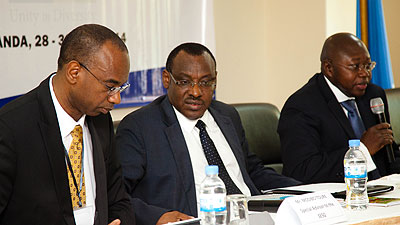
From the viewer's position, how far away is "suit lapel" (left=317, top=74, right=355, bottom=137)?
12.6 feet

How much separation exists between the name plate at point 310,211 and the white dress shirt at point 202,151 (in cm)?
89

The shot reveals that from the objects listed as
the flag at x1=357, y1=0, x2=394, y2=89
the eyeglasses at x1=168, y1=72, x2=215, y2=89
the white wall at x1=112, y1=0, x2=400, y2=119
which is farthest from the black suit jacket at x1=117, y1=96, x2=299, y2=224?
the flag at x1=357, y1=0, x2=394, y2=89

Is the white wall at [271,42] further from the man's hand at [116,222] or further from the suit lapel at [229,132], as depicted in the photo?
the man's hand at [116,222]

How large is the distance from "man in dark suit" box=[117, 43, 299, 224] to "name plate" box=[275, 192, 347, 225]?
2.42 feet

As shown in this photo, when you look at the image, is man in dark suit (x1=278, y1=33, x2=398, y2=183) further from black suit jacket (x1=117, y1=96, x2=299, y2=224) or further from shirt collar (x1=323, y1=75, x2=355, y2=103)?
black suit jacket (x1=117, y1=96, x2=299, y2=224)

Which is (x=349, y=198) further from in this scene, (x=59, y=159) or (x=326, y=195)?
(x=59, y=159)

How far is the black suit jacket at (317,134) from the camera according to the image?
12.0ft

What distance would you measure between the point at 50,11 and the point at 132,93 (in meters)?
0.82

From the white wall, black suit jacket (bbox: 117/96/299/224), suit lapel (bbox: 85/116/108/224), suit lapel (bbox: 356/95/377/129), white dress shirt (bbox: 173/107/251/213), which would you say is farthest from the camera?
the white wall

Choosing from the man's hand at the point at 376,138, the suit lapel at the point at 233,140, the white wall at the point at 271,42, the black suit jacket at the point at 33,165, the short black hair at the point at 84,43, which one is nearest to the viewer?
the black suit jacket at the point at 33,165

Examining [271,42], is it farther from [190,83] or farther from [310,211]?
[310,211]

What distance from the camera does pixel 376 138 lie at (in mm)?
3646

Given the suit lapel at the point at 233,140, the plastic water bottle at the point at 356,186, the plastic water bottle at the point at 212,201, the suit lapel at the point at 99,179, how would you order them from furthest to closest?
1. the suit lapel at the point at 233,140
2. the plastic water bottle at the point at 356,186
3. the suit lapel at the point at 99,179
4. the plastic water bottle at the point at 212,201

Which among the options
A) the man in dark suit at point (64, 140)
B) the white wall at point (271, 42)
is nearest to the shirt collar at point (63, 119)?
the man in dark suit at point (64, 140)
